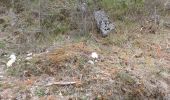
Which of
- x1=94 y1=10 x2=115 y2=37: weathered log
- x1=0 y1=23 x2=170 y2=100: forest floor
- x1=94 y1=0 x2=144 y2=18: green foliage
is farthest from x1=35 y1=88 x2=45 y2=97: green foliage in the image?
x1=94 y1=0 x2=144 y2=18: green foliage

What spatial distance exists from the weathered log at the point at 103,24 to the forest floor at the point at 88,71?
0.48 feet

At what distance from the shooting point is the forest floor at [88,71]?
→ 15.5 ft

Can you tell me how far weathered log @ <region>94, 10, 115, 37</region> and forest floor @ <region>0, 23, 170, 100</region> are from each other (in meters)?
0.15

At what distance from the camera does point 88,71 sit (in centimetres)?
505

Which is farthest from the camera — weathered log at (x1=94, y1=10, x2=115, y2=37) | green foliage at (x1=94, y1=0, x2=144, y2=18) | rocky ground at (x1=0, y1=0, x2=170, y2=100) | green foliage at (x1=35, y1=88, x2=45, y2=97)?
green foliage at (x1=94, y1=0, x2=144, y2=18)

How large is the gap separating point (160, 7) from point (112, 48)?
1.83 m

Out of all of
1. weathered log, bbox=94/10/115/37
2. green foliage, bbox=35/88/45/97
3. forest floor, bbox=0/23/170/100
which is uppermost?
weathered log, bbox=94/10/115/37

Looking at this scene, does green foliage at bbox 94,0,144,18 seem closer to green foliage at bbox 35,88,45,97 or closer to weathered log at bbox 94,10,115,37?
weathered log at bbox 94,10,115,37

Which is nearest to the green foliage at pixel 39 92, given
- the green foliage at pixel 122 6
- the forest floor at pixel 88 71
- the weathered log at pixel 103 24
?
the forest floor at pixel 88 71

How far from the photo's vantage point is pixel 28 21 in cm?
637

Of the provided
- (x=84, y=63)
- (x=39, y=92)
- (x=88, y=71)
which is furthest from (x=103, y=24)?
(x=39, y=92)

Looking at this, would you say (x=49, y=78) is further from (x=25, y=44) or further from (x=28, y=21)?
(x=28, y=21)

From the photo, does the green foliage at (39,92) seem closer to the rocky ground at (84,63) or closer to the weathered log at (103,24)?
the rocky ground at (84,63)

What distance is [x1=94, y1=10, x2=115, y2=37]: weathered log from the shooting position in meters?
6.07
